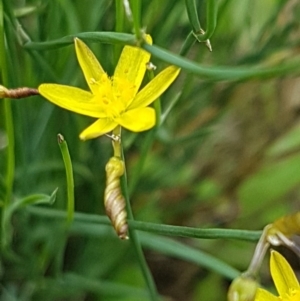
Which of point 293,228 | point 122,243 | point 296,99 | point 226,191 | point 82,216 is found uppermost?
point 296,99

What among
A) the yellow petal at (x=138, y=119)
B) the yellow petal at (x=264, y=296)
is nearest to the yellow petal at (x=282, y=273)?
the yellow petal at (x=264, y=296)

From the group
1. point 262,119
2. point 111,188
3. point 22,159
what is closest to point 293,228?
point 111,188

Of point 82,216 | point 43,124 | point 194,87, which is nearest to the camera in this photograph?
point 82,216

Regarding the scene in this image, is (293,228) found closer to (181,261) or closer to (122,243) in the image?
(122,243)

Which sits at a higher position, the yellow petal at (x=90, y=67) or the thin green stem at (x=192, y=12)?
the yellow petal at (x=90, y=67)

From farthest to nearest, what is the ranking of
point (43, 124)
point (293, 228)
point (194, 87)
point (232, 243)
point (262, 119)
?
point (262, 119) → point (232, 243) → point (194, 87) → point (43, 124) → point (293, 228)

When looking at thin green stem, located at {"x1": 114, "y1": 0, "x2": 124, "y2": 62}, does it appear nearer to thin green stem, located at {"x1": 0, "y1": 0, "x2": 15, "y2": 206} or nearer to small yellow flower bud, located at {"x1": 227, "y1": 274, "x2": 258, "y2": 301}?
thin green stem, located at {"x1": 0, "y1": 0, "x2": 15, "y2": 206}

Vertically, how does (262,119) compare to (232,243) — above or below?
above

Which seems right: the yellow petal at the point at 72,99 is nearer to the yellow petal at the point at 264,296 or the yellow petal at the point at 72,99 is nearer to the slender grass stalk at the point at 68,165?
the slender grass stalk at the point at 68,165
